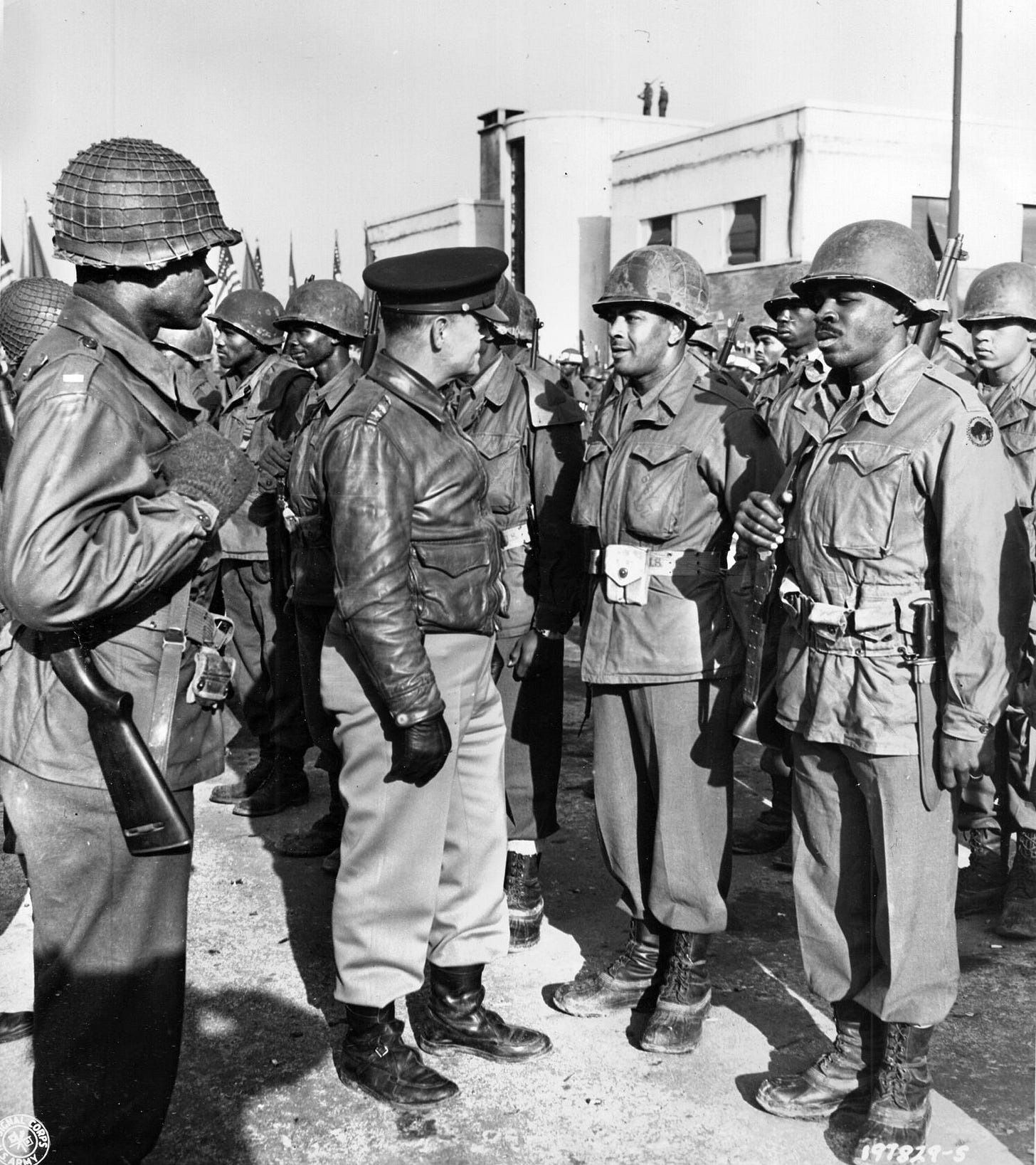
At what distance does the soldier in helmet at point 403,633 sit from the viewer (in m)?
3.41

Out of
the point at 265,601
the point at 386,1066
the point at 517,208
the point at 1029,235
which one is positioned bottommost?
the point at 386,1066

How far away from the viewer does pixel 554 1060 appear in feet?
12.5

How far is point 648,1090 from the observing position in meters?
3.61

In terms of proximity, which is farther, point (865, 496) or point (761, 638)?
point (761, 638)

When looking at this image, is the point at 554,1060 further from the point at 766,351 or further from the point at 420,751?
the point at 766,351

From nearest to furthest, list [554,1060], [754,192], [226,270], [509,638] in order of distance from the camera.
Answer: [554,1060]
[509,638]
[226,270]
[754,192]

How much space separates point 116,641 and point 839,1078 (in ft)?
7.86

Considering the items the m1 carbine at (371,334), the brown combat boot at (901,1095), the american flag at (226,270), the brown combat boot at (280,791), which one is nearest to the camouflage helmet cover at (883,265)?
the brown combat boot at (901,1095)

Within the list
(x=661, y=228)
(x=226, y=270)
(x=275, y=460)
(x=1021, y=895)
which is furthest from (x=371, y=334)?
(x=661, y=228)

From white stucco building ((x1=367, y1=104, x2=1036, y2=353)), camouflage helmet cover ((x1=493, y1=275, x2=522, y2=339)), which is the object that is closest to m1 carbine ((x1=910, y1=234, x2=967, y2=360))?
camouflage helmet cover ((x1=493, y1=275, x2=522, y2=339))

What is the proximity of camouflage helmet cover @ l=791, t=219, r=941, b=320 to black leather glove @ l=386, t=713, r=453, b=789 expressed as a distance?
5.41 ft

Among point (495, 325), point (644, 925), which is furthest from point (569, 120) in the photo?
point (644, 925)

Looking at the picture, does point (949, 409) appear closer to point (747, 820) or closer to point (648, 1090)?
point (648, 1090)

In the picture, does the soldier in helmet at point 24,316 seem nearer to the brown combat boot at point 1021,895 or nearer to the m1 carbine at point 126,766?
the m1 carbine at point 126,766
